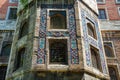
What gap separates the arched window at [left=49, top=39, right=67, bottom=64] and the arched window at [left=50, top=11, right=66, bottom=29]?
104 cm

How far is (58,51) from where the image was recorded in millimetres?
8656

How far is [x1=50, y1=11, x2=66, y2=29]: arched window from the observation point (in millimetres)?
9469

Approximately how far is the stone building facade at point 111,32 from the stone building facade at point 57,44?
257 centimetres

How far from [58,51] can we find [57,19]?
2050mm

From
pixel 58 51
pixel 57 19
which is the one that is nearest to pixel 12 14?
pixel 57 19

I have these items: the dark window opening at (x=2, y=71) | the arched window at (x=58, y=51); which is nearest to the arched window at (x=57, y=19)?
the arched window at (x=58, y=51)

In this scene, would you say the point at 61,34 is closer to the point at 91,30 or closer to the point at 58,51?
the point at 58,51

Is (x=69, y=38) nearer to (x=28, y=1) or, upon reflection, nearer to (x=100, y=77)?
(x=100, y=77)

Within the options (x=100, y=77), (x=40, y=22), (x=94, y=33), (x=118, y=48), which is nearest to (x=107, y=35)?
(x=118, y=48)

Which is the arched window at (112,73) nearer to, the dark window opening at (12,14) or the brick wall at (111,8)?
the brick wall at (111,8)

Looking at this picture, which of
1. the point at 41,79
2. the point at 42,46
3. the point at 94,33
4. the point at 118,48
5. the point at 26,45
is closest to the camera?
the point at 41,79

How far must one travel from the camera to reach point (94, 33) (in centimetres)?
1070

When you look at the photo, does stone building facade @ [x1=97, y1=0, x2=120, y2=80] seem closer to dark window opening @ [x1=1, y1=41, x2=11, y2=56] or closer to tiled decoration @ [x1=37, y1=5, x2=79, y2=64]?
tiled decoration @ [x1=37, y1=5, x2=79, y2=64]

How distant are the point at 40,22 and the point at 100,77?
4.26 metres
